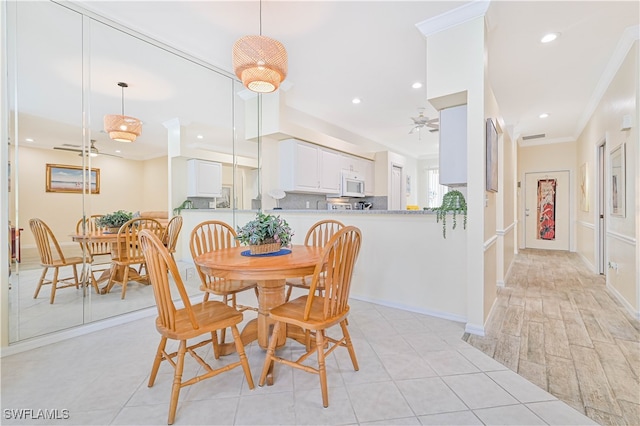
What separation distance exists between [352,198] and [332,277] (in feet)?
15.8

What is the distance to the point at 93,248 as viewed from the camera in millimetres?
2652

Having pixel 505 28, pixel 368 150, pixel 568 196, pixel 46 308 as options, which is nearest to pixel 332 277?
pixel 46 308

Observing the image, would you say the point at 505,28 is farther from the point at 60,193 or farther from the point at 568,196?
the point at 568,196

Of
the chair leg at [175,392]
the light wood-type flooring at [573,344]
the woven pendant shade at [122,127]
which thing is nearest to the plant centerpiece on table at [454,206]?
the light wood-type flooring at [573,344]

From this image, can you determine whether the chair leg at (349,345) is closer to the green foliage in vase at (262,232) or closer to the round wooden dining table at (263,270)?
→ the round wooden dining table at (263,270)

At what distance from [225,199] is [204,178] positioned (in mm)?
379

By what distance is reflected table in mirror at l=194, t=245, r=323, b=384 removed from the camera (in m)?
1.63

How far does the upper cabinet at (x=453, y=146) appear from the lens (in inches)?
105

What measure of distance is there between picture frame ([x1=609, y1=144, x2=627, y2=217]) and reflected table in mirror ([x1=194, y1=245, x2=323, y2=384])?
344 centimetres

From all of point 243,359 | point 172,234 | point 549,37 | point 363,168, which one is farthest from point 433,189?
point 243,359

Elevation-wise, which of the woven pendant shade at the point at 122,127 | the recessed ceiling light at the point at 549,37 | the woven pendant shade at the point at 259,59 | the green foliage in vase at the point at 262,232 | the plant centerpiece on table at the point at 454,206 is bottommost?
the green foliage in vase at the point at 262,232

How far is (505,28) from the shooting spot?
2688mm

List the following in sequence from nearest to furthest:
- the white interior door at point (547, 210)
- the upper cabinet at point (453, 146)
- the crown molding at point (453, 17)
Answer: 1. the crown molding at point (453, 17)
2. the upper cabinet at point (453, 146)
3. the white interior door at point (547, 210)

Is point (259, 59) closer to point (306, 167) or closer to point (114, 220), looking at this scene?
point (114, 220)
